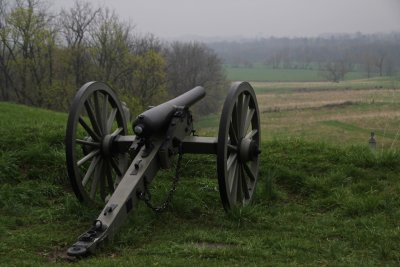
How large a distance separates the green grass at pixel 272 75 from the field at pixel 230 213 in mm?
71530

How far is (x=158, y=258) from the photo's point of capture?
4402mm

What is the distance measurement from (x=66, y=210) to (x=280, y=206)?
8.59ft

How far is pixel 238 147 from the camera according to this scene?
591cm

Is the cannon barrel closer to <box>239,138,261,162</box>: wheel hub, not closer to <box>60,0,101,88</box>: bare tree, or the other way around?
<box>239,138,261,162</box>: wheel hub

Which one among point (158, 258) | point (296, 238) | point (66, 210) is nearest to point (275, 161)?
point (296, 238)

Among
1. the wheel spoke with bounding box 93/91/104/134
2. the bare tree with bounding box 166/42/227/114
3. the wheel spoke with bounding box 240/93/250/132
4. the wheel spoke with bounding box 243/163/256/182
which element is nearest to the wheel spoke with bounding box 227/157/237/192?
the wheel spoke with bounding box 243/163/256/182

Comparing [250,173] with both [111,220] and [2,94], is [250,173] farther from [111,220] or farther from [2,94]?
[2,94]

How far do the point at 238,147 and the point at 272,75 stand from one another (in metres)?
91.8

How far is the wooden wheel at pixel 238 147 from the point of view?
17.4 feet

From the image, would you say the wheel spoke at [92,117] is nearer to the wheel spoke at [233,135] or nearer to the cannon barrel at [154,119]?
the cannon barrel at [154,119]

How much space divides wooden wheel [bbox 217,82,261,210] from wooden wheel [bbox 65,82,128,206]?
1.50 meters

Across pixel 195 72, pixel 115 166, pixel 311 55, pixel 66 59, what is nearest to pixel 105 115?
pixel 115 166

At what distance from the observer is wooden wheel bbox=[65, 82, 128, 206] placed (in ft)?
18.4

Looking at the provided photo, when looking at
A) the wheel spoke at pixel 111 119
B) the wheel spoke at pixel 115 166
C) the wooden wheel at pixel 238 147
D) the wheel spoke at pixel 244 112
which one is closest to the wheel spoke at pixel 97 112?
the wheel spoke at pixel 111 119
